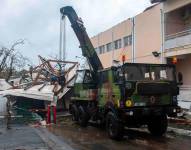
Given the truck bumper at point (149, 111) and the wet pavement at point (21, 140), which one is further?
the truck bumper at point (149, 111)

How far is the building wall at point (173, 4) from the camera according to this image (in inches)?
1039

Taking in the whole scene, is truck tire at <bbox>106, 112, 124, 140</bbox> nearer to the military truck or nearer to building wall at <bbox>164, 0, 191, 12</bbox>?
the military truck

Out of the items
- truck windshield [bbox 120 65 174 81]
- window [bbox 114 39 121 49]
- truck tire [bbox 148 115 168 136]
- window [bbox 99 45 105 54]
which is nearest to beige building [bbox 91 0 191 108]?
window [bbox 114 39 121 49]

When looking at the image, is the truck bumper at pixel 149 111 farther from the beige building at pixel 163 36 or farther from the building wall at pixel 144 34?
the building wall at pixel 144 34

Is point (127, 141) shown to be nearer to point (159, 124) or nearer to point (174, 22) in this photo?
point (159, 124)

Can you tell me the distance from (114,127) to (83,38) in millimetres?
7527

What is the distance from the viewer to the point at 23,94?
28031 millimetres

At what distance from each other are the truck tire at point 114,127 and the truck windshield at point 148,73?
155 centimetres

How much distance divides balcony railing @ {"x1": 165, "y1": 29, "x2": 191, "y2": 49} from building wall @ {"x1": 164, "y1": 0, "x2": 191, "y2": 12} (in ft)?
5.54

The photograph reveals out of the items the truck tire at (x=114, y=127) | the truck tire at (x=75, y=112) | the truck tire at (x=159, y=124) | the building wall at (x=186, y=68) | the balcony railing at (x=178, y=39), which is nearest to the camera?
the truck tire at (x=114, y=127)

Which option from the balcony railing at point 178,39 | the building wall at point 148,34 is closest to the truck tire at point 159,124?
the balcony railing at point 178,39

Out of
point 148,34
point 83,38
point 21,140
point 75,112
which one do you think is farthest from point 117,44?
point 21,140

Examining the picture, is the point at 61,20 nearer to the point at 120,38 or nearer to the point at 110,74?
the point at 110,74

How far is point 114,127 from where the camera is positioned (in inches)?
582
